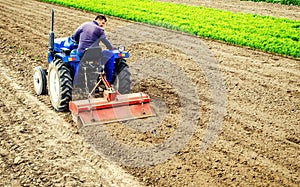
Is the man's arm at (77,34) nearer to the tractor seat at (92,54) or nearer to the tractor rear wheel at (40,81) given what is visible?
the tractor seat at (92,54)

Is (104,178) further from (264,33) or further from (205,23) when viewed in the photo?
(205,23)

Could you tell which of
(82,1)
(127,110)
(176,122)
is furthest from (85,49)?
(82,1)

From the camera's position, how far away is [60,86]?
690 centimetres

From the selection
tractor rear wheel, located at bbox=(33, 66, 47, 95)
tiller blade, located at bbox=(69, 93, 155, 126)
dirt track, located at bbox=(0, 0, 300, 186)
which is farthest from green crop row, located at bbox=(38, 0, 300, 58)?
tractor rear wheel, located at bbox=(33, 66, 47, 95)

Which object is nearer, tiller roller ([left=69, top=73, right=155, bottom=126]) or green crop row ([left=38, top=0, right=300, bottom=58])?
tiller roller ([left=69, top=73, right=155, bottom=126])

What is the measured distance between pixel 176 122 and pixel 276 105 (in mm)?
2033

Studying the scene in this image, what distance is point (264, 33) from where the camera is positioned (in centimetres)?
1392

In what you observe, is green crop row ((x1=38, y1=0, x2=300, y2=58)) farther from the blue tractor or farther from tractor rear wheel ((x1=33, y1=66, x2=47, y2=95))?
tractor rear wheel ((x1=33, y1=66, x2=47, y2=95))

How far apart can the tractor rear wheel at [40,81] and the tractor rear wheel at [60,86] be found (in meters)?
0.47

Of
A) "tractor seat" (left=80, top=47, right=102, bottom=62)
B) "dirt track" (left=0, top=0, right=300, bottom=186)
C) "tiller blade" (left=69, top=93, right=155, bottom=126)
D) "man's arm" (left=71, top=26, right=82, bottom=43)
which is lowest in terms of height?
"dirt track" (left=0, top=0, right=300, bottom=186)

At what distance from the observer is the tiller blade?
6469mm

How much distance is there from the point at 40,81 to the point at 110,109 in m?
1.87

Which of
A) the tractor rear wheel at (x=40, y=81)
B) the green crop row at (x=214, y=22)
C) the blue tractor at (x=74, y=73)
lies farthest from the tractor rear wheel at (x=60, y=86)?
the green crop row at (x=214, y=22)

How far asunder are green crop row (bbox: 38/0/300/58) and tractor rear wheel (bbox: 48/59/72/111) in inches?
266
